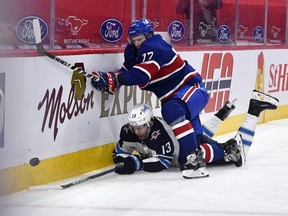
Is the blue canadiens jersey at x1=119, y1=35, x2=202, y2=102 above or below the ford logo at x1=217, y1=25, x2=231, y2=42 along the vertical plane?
below

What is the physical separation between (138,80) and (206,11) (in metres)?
2.29

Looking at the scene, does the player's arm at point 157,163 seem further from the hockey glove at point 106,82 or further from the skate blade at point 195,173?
the hockey glove at point 106,82

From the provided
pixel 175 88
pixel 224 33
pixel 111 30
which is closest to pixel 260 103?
pixel 175 88

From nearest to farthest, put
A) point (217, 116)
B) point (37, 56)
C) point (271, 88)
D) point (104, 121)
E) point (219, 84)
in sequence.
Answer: point (37, 56), point (104, 121), point (217, 116), point (219, 84), point (271, 88)

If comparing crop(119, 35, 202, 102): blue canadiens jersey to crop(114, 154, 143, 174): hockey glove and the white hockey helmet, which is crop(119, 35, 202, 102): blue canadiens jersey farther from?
crop(114, 154, 143, 174): hockey glove

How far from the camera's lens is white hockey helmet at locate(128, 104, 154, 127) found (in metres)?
4.54

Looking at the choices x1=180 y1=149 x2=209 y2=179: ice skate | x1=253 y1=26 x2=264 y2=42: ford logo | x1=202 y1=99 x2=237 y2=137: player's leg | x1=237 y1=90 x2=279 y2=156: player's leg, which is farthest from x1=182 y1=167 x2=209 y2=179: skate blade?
x1=253 y1=26 x2=264 y2=42: ford logo

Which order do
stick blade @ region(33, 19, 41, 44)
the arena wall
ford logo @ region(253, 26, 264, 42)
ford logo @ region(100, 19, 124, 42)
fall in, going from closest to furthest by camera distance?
the arena wall, stick blade @ region(33, 19, 41, 44), ford logo @ region(100, 19, 124, 42), ford logo @ region(253, 26, 264, 42)

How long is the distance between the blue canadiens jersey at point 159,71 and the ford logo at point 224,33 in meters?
1.96

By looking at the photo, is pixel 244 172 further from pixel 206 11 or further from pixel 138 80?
pixel 206 11

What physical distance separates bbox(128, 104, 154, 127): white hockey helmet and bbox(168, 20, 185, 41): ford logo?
1603mm

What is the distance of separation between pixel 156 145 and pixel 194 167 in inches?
10.8

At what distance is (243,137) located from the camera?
5.13m

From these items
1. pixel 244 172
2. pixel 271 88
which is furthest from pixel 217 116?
pixel 271 88
